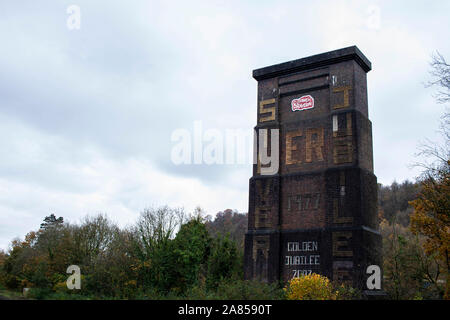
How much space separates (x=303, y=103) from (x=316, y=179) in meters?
4.88

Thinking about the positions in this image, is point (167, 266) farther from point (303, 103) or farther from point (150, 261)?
point (303, 103)

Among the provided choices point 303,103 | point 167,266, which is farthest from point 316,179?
point 167,266

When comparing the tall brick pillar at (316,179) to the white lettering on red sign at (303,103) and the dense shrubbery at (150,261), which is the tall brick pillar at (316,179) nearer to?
the white lettering on red sign at (303,103)

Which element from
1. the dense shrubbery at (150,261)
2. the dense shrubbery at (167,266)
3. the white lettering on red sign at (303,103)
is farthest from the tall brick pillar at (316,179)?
the dense shrubbery at (150,261)

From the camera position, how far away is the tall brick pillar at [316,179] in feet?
71.5

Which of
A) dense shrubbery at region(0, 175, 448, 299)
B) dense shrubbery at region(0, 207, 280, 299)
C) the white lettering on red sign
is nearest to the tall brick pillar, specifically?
the white lettering on red sign

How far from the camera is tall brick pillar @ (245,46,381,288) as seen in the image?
21.8m

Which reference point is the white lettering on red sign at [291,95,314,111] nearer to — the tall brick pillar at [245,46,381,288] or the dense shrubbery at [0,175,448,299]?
the tall brick pillar at [245,46,381,288]

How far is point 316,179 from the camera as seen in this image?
23.6 meters

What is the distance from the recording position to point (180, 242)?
108 ft

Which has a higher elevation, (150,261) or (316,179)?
(316,179)

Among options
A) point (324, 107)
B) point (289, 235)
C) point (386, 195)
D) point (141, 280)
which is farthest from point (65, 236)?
point (386, 195)

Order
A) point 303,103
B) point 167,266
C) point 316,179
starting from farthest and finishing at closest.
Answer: point 167,266, point 303,103, point 316,179

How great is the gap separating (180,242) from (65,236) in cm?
1776
